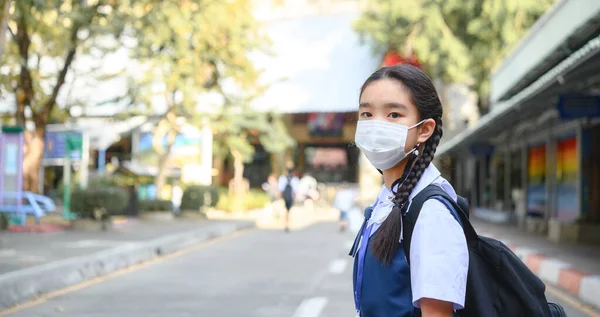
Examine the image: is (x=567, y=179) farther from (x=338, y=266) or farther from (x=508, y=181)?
(x=338, y=266)

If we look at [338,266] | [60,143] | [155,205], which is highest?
[60,143]

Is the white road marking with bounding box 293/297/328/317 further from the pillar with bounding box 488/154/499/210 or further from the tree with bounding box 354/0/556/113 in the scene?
the pillar with bounding box 488/154/499/210

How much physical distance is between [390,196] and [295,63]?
37.2m

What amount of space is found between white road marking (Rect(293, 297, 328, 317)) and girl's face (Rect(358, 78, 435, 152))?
5.60 m

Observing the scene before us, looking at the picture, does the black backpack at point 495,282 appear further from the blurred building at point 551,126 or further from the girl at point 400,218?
the blurred building at point 551,126

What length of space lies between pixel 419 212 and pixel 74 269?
349 inches

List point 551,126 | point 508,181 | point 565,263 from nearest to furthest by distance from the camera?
point 565,263
point 551,126
point 508,181

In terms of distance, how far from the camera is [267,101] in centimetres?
3766

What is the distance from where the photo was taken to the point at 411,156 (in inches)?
89.4

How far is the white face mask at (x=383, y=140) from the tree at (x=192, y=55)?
60.2 ft

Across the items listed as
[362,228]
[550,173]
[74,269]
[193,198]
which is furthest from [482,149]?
[362,228]

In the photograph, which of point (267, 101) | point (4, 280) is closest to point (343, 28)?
point (267, 101)

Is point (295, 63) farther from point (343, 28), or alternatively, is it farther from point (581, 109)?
Answer: point (581, 109)

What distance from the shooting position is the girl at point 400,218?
1966 millimetres
